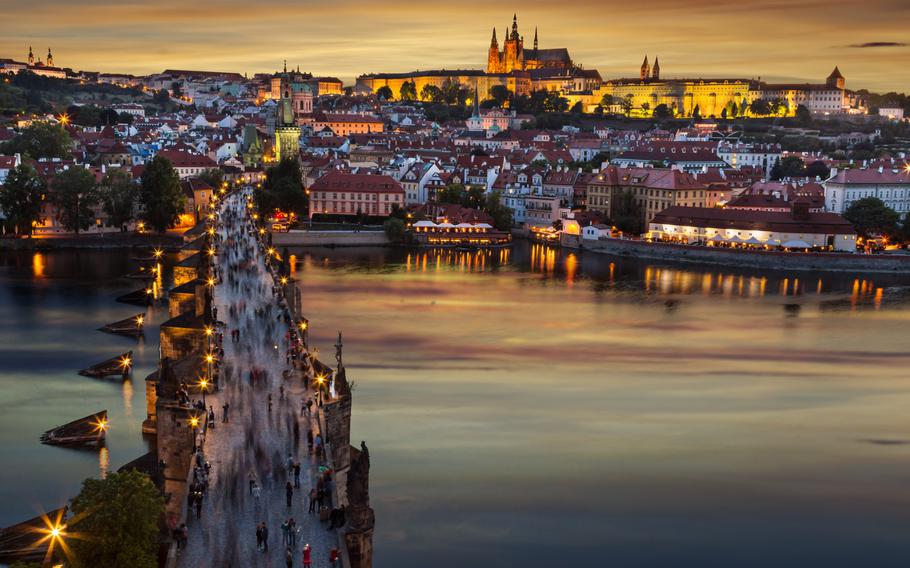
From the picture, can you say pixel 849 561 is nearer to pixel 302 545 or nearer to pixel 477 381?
pixel 302 545

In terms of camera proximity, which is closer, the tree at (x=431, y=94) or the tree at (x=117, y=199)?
the tree at (x=117, y=199)

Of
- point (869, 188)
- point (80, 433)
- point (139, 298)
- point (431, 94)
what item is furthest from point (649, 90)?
point (80, 433)

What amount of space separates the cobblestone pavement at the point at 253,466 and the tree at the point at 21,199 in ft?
73.6

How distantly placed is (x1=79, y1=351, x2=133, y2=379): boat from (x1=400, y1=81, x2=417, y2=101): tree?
8445 cm

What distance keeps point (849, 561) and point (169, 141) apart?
53052 millimetres

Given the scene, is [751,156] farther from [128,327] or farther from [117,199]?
[128,327]

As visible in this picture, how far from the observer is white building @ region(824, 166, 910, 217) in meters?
40.4

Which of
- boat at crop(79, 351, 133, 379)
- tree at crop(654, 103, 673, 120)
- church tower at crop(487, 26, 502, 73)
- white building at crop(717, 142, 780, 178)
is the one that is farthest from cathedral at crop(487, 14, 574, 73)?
boat at crop(79, 351, 133, 379)

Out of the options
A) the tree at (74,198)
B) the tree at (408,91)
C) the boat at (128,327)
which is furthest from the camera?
the tree at (408,91)

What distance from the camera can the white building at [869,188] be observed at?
40438mm

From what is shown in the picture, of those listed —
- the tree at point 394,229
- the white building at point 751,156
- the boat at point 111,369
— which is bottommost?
the boat at point 111,369

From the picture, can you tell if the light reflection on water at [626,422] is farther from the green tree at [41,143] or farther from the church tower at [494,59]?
the church tower at [494,59]

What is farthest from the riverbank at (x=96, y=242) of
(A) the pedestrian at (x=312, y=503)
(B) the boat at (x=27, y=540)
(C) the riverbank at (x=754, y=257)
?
(A) the pedestrian at (x=312, y=503)

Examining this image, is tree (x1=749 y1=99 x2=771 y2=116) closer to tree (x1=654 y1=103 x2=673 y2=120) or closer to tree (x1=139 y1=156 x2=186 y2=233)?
tree (x1=654 y1=103 x2=673 y2=120)
